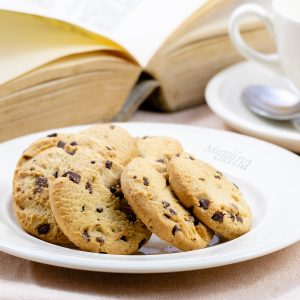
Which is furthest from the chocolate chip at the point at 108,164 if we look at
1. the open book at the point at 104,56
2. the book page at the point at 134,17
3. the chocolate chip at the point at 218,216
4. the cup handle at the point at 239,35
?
the cup handle at the point at 239,35

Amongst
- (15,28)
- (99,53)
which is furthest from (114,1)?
(15,28)

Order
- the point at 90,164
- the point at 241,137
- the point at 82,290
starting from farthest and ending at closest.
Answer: the point at 241,137 → the point at 90,164 → the point at 82,290

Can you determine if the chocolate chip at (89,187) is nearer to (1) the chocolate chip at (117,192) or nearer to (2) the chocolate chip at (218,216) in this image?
(1) the chocolate chip at (117,192)

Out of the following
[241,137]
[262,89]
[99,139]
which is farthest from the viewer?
[262,89]

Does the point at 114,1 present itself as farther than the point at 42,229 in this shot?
Yes

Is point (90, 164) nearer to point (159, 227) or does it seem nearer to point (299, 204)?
point (159, 227)

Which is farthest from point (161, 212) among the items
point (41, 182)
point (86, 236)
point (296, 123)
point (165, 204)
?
point (296, 123)

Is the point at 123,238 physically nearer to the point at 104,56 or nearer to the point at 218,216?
the point at 218,216
